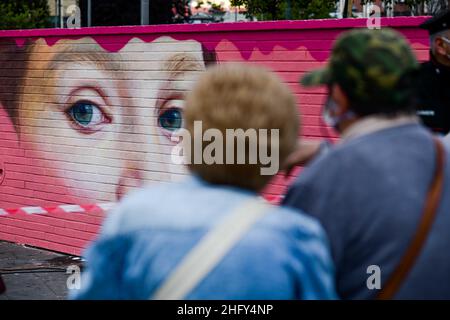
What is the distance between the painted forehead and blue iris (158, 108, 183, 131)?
1.17 feet

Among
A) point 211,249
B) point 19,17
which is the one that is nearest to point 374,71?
point 211,249

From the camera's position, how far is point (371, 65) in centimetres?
233

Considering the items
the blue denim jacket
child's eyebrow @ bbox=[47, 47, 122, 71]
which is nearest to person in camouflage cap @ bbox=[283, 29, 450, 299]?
the blue denim jacket

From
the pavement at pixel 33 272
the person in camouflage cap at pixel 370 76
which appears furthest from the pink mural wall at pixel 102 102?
the person in camouflage cap at pixel 370 76

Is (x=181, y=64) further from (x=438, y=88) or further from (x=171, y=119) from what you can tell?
(x=438, y=88)

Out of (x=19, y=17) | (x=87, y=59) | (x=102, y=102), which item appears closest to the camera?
(x=102, y=102)

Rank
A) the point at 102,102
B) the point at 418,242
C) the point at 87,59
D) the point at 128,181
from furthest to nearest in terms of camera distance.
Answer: the point at 87,59
the point at 102,102
the point at 128,181
the point at 418,242

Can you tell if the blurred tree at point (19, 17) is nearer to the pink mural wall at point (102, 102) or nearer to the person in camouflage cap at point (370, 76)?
the pink mural wall at point (102, 102)

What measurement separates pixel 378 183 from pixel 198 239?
54cm

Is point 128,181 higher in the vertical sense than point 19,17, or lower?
higher

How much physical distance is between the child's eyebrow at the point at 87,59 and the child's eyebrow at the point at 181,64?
672mm

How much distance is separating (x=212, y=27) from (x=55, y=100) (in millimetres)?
2288

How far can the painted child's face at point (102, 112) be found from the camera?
7.86 meters

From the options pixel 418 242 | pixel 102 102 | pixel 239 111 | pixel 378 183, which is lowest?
pixel 102 102
